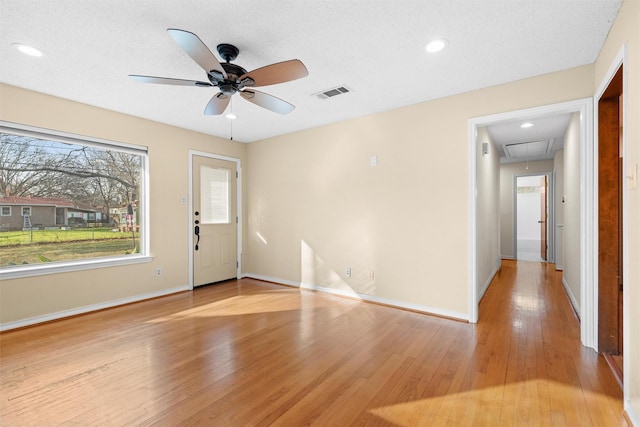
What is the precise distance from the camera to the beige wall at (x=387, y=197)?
10.9 feet

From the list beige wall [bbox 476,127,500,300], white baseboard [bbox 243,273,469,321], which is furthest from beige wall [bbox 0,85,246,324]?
beige wall [bbox 476,127,500,300]

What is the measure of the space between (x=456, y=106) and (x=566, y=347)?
2547mm

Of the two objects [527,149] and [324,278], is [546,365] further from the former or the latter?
[527,149]

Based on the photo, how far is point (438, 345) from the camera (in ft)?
8.95

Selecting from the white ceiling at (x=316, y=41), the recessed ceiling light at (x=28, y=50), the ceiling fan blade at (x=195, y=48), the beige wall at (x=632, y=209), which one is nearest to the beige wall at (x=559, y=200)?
the white ceiling at (x=316, y=41)

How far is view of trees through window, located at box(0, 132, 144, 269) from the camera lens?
128 inches

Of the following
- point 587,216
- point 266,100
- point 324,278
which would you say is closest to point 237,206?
point 324,278

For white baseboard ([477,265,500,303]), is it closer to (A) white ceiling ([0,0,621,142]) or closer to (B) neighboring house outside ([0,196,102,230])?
(A) white ceiling ([0,0,621,142])

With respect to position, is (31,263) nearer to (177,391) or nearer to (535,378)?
(177,391)

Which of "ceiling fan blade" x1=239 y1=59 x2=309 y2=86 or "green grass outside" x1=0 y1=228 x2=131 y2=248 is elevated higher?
"ceiling fan blade" x1=239 y1=59 x2=309 y2=86

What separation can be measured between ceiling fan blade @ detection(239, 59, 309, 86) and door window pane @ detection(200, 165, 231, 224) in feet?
9.76

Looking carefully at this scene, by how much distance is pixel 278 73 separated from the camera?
87.4 inches

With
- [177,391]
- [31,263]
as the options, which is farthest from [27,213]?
[177,391]

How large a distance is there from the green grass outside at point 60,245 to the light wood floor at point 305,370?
2.52 feet
